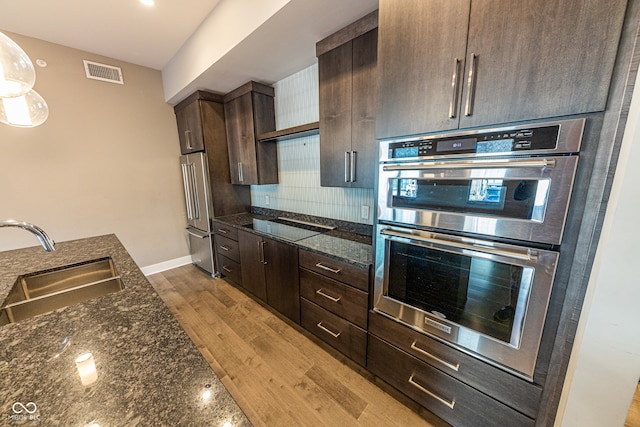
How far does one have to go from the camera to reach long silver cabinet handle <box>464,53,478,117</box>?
93 cm

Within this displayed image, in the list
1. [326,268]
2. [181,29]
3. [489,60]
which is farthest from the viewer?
[181,29]

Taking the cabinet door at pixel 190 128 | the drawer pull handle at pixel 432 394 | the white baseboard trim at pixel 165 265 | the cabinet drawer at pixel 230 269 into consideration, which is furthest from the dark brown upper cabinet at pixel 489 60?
the white baseboard trim at pixel 165 265

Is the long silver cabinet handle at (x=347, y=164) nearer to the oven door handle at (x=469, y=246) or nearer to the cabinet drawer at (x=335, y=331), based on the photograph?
the oven door handle at (x=469, y=246)

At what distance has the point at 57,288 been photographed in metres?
1.40

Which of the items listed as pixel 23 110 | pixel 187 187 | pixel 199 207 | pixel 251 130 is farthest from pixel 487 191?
pixel 187 187

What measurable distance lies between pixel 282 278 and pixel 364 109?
1588mm

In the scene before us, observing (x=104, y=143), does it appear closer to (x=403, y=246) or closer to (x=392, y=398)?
(x=403, y=246)

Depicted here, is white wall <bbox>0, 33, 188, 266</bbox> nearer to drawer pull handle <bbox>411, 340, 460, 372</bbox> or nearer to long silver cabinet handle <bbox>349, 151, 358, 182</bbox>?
long silver cabinet handle <bbox>349, 151, 358, 182</bbox>

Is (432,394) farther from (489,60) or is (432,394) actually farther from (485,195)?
(489,60)

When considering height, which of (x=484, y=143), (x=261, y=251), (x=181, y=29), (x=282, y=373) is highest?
(x=181, y=29)

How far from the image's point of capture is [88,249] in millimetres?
1717

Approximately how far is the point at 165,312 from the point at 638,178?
5.49 feet

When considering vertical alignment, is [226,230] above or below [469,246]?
below

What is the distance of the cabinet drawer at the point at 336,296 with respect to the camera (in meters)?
1.53
